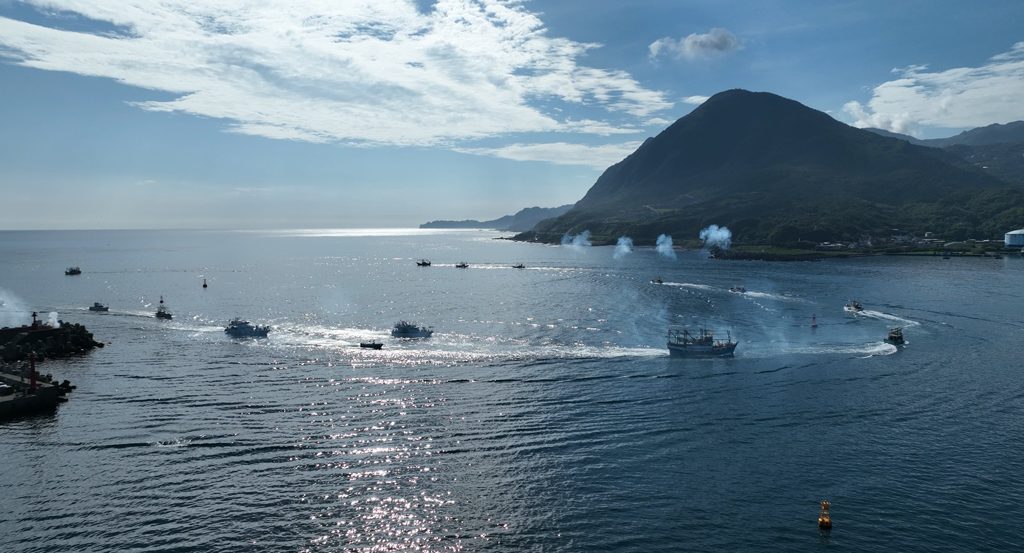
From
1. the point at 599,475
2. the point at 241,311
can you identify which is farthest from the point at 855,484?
the point at 241,311

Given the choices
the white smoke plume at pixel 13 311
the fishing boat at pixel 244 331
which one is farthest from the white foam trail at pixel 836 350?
the white smoke plume at pixel 13 311

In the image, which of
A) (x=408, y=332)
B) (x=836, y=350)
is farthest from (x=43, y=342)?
(x=836, y=350)

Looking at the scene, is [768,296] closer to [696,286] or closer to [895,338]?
[696,286]

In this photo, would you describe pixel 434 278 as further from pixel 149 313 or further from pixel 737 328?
pixel 737 328

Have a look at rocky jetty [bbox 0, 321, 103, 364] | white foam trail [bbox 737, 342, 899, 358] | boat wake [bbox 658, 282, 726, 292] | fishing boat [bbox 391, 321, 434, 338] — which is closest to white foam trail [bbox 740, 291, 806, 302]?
boat wake [bbox 658, 282, 726, 292]

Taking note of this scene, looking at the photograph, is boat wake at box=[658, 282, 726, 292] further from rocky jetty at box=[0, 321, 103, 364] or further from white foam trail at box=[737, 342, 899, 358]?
rocky jetty at box=[0, 321, 103, 364]

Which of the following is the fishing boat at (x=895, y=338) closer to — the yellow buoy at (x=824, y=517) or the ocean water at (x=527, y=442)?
the ocean water at (x=527, y=442)

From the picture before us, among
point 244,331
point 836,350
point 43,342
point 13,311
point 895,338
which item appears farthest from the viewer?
point 13,311
